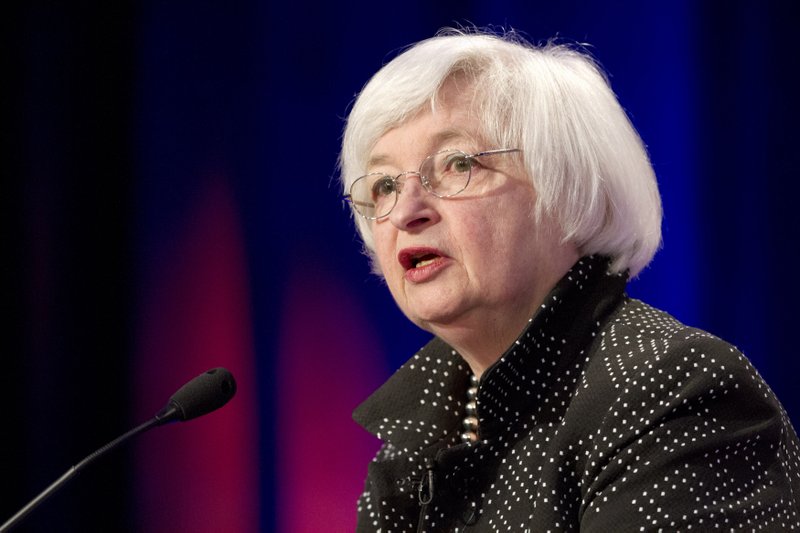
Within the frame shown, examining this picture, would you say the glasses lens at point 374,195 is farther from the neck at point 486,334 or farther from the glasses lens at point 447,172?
the neck at point 486,334

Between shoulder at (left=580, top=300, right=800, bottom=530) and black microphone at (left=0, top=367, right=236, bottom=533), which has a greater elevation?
black microphone at (left=0, top=367, right=236, bottom=533)

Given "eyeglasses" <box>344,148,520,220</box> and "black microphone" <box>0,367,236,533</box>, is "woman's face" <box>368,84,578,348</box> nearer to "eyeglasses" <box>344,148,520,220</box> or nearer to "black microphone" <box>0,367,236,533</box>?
"eyeglasses" <box>344,148,520,220</box>

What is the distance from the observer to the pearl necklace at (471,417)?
1685 mm

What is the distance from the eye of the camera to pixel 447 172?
153 centimetres

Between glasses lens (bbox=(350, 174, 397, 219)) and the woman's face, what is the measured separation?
0.04 metres

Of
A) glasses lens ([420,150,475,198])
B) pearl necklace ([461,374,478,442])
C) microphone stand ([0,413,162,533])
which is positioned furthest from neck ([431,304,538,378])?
microphone stand ([0,413,162,533])

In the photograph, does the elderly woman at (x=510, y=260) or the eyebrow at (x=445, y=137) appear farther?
the eyebrow at (x=445, y=137)

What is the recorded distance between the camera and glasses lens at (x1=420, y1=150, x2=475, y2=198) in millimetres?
1523

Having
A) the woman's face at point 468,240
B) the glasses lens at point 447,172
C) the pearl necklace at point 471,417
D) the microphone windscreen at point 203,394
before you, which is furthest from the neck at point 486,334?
the microphone windscreen at point 203,394

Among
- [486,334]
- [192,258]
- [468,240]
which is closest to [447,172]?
[468,240]

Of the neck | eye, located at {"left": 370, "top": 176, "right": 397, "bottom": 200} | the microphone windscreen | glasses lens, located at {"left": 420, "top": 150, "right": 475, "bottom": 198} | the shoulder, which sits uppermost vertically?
eye, located at {"left": 370, "top": 176, "right": 397, "bottom": 200}

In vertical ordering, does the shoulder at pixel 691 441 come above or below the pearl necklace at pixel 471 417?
below

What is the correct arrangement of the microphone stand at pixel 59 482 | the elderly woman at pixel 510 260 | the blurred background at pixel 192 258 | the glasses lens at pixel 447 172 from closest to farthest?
the microphone stand at pixel 59 482
the elderly woman at pixel 510 260
the glasses lens at pixel 447 172
the blurred background at pixel 192 258

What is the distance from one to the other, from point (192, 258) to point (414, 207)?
4.84 feet
